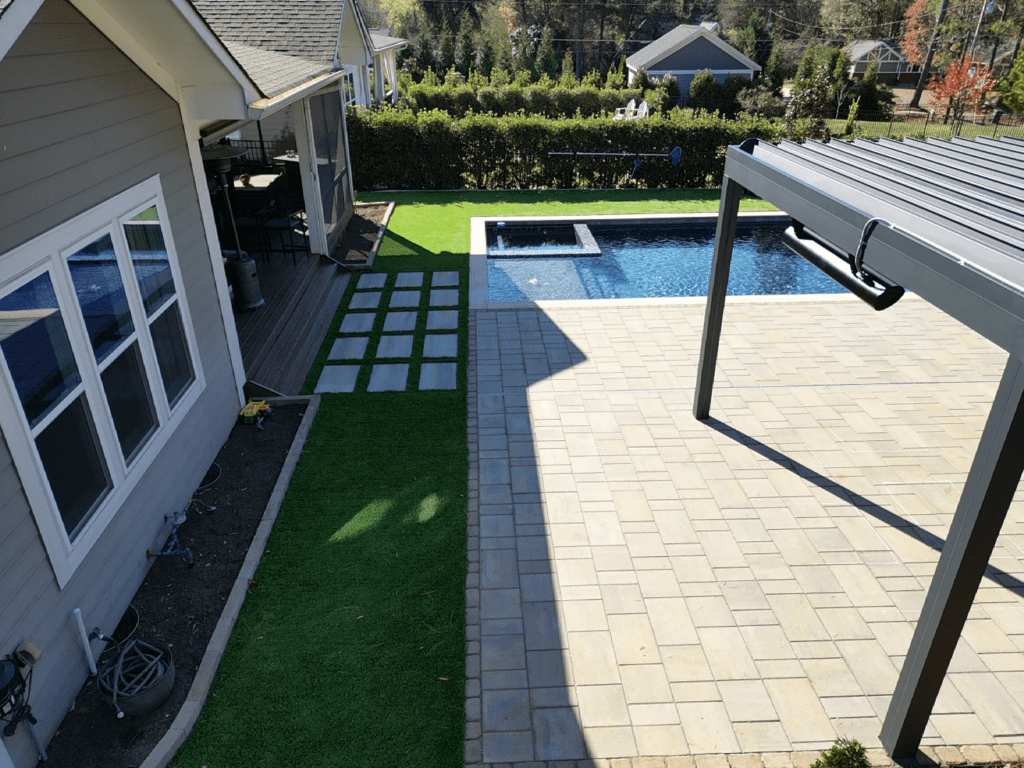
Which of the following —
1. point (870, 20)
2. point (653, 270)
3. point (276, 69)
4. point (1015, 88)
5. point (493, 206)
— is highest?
point (870, 20)

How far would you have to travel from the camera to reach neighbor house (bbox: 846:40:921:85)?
1916 inches

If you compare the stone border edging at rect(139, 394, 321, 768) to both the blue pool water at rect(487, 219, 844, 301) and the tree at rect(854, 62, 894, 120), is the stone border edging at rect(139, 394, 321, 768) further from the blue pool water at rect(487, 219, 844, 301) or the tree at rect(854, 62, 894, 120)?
the tree at rect(854, 62, 894, 120)

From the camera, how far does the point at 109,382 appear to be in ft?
15.9

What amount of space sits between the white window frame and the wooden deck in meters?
2.18

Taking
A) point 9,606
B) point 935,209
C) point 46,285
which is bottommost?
point 9,606

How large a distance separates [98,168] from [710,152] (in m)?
15.8

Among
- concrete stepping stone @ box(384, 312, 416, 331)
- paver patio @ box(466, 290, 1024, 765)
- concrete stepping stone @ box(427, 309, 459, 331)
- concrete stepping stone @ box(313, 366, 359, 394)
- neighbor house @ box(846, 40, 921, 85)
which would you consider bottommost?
paver patio @ box(466, 290, 1024, 765)

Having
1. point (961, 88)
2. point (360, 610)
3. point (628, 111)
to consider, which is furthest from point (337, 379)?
point (961, 88)

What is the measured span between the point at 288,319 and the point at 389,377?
214cm

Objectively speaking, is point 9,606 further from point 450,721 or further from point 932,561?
point 932,561

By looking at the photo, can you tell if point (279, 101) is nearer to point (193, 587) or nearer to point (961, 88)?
point (193, 587)

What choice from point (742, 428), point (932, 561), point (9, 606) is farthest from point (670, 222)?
point (9, 606)

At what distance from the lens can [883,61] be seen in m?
49.1

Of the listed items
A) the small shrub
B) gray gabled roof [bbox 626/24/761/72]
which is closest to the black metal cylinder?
the small shrub
